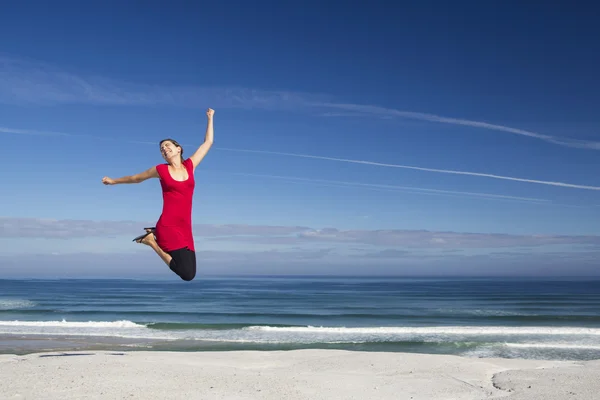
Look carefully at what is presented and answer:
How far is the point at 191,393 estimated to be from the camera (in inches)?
398

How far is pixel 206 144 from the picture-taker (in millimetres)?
5242

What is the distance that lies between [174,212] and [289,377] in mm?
7750

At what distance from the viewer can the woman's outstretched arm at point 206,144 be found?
512 cm

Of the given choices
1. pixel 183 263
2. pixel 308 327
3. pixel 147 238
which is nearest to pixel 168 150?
pixel 147 238

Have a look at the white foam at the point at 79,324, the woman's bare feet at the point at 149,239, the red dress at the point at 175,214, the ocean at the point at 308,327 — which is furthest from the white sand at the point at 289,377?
the white foam at the point at 79,324

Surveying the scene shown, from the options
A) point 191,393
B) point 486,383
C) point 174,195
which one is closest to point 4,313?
point 191,393

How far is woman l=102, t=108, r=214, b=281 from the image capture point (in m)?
4.80

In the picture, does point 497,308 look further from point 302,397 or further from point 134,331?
point 302,397

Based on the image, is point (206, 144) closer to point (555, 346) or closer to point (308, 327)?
point (555, 346)

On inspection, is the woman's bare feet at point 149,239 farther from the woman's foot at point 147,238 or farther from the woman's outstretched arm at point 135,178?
the woman's outstretched arm at point 135,178

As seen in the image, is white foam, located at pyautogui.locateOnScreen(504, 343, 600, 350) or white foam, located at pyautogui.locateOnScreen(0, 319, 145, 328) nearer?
white foam, located at pyautogui.locateOnScreen(504, 343, 600, 350)

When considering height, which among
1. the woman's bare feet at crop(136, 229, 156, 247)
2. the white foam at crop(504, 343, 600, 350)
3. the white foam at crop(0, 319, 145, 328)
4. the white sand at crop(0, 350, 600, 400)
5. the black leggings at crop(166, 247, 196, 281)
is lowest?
the white foam at crop(504, 343, 600, 350)

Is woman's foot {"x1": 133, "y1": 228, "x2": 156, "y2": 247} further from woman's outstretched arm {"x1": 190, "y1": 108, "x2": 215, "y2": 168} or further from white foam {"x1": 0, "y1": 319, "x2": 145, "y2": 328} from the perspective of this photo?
white foam {"x1": 0, "y1": 319, "x2": 145, "y2": 328}

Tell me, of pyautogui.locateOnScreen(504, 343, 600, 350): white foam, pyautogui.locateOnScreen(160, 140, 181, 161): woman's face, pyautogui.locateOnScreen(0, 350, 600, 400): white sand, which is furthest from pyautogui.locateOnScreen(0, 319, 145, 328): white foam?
pyautogui.locateOnScreen(160, 140, 181, 161): woman's face
